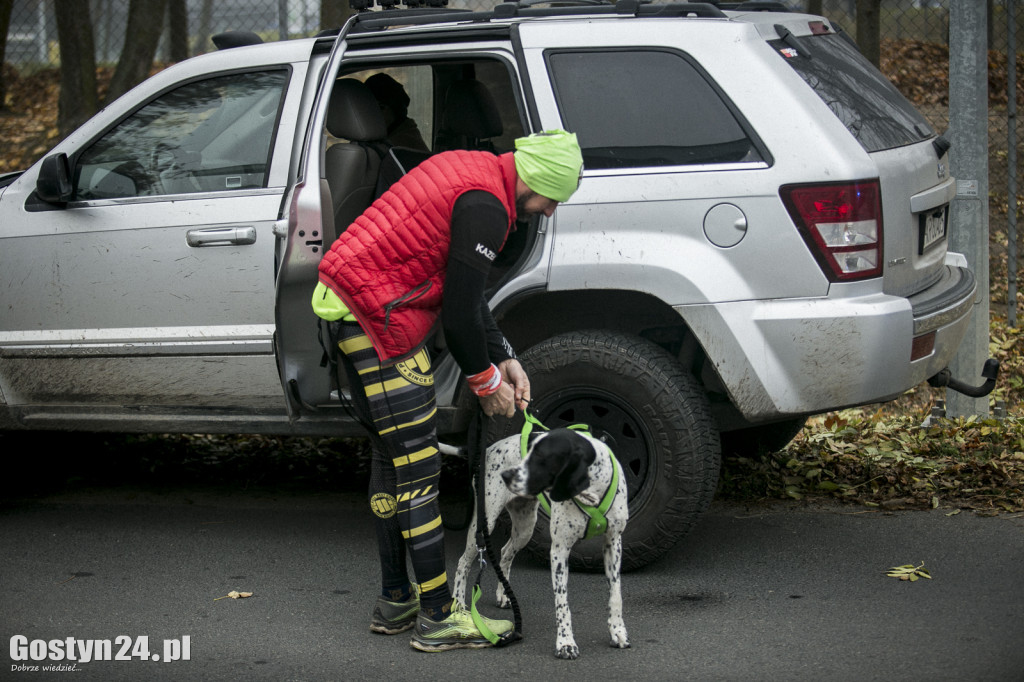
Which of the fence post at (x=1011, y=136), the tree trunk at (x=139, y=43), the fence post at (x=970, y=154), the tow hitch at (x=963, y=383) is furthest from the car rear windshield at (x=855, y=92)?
the tree trunk at (x=139, y=43)

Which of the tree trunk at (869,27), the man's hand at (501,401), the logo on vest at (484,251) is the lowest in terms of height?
the man's hand at (501,401)

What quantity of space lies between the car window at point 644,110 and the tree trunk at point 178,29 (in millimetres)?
10304

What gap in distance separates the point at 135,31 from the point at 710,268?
1025 centimetres

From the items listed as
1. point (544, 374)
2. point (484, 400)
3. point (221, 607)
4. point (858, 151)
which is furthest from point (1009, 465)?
point (221, 607)

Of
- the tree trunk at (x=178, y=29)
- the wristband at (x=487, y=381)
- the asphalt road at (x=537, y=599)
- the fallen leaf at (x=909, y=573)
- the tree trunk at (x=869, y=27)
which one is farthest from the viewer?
the tree trunk at (x=178, y=29)

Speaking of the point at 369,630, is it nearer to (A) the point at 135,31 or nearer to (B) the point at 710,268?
(B) the point at 710,268

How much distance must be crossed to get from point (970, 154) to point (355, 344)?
3.71 meters

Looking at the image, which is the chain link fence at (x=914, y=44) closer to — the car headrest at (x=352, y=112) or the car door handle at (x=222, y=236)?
the car headrest at (x=352, y=112)

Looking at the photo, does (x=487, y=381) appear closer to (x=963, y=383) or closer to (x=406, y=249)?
(x=406, y=249)

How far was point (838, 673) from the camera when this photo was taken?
340 cm

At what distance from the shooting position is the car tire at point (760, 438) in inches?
213

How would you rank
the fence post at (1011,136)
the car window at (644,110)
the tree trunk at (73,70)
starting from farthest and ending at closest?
the tree trunk at (73,70) → the fence post at (1011,136) → the car window at (644,110)

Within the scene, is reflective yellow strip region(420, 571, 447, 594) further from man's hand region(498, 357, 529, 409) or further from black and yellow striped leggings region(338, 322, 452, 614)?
man's hand region(498, 357, 529, 409)

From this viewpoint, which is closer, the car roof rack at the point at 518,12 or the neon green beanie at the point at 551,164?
the neon green beanie at the point at 551,164
